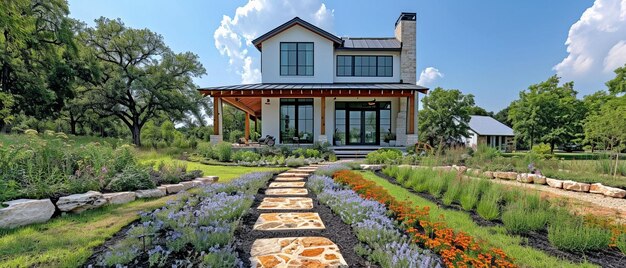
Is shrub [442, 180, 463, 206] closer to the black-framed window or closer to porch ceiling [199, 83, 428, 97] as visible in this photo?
porch ceiling [199, 83, 428, 97]

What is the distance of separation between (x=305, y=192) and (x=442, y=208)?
2.61 metres

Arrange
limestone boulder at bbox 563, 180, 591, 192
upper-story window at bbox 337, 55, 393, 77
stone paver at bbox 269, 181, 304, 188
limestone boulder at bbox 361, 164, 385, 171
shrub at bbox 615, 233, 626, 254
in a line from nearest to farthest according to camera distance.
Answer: shrub at bbox 615, 233, 626, 254 < stone paver at bbox 269, 181, 304, 188 < limestone boulder at bbox 563, 180, 591, 192 < limestone boulder at bbox 361, 164, 385, 171 < upper-story window at bbox 337, 55, 393, 77

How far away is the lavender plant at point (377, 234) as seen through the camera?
2.34m

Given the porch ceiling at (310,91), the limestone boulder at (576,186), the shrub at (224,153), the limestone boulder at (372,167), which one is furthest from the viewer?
the porch ceiling at (310,91)

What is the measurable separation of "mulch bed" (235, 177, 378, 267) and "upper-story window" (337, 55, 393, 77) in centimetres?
1347

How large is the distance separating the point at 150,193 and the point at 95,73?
66.4 ft

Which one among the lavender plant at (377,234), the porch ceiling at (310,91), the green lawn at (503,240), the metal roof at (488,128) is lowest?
the green lawn at (503,240)

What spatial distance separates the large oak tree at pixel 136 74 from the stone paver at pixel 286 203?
2096cm

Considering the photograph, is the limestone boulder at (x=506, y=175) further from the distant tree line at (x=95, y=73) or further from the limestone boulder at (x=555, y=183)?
the distant tree line at (x=95, y=73)

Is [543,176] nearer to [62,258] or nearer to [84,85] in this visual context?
[62,258]

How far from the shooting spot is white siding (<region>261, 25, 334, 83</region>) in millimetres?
16203

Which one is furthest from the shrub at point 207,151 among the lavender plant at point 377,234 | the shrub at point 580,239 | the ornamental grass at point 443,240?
the shrub at point 580,239

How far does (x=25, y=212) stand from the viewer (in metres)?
3.50

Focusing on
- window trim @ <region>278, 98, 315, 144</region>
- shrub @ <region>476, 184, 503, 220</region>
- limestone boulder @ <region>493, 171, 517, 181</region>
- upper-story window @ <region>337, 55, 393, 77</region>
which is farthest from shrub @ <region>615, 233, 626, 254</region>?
upper-story window @ <region>337, 55, 393, 77</region>
